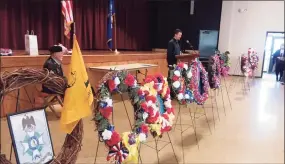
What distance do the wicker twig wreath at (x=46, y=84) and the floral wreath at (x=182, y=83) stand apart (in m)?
1.30

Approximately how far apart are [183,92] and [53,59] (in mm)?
1659

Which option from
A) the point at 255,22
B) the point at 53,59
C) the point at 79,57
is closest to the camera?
the point at 79,57

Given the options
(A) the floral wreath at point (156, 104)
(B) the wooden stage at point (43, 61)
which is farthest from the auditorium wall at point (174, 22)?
(A) the floral wreath at point (156, 104)

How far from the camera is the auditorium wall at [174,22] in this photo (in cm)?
417

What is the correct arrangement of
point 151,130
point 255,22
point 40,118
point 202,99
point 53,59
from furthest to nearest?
point 53,59
point 202,99
point 255,22
point 151,130
point 40,118

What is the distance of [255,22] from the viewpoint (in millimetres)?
2400

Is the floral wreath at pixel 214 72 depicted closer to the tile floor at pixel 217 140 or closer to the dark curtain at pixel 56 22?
the tile floor at pixel 217 140

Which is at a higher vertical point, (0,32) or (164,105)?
(0,32)

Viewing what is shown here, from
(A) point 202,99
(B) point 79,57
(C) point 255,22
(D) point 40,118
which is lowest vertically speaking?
(A) point 202,99

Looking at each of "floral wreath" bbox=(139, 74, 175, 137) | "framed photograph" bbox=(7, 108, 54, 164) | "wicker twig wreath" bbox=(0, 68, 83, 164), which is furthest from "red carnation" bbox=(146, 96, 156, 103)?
"framed photograph" bbox=(7, 108, 54, 164)

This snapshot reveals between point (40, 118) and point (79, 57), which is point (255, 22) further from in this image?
point (40, 118)

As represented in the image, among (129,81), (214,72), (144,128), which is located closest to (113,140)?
(144,128)

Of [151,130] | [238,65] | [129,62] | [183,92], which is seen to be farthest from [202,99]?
[129,62]

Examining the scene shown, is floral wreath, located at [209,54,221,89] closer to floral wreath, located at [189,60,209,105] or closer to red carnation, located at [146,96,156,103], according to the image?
floral wreath, located at [189,60,209,105]
